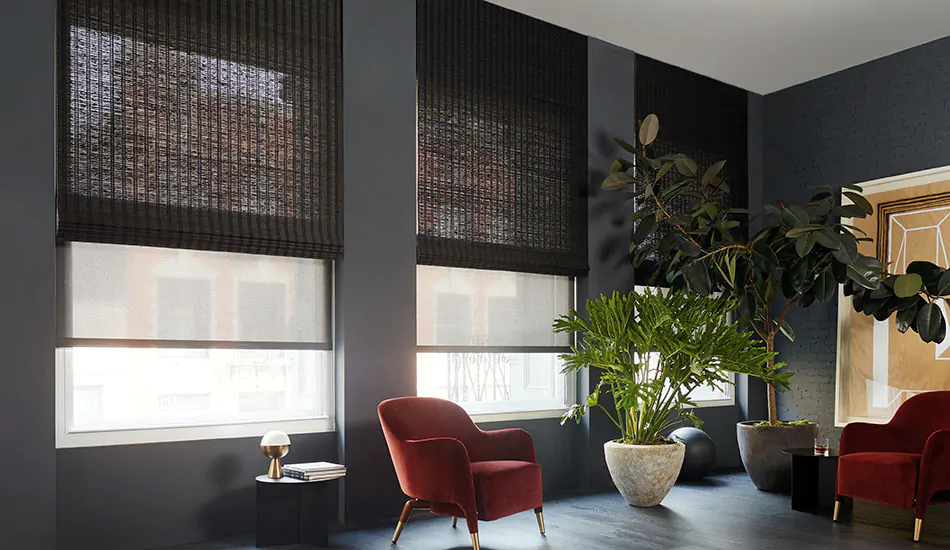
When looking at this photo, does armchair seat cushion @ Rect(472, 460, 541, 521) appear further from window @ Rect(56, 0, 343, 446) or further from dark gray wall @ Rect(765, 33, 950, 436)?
dark gray wall @ Rect(765, 33, 950, 436)

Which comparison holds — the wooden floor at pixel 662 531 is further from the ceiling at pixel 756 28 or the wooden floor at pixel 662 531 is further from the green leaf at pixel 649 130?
the ceiling at pixel 756 28

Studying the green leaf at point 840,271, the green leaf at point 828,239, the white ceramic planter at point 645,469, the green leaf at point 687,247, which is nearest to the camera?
the white ceramic planter at point 645,469

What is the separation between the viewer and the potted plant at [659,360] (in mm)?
5219

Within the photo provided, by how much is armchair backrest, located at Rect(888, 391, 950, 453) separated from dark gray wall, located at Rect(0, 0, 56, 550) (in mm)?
5010

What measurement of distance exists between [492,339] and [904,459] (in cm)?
264

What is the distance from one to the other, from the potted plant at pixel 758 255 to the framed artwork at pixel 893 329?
588 mm

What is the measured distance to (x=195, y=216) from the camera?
4465 millimetres

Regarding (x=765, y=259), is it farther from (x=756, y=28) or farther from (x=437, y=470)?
(x=437, y=470)

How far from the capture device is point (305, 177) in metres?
4.86

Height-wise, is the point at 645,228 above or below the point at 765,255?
above

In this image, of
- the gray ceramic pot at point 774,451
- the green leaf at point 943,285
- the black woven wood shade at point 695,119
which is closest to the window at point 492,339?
the black woven wood shade at point 695,119

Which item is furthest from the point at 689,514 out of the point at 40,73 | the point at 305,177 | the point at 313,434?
the point at 40,73

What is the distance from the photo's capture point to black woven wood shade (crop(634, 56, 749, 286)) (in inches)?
266

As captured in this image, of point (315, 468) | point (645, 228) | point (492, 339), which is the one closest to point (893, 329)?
point (645, 228)
